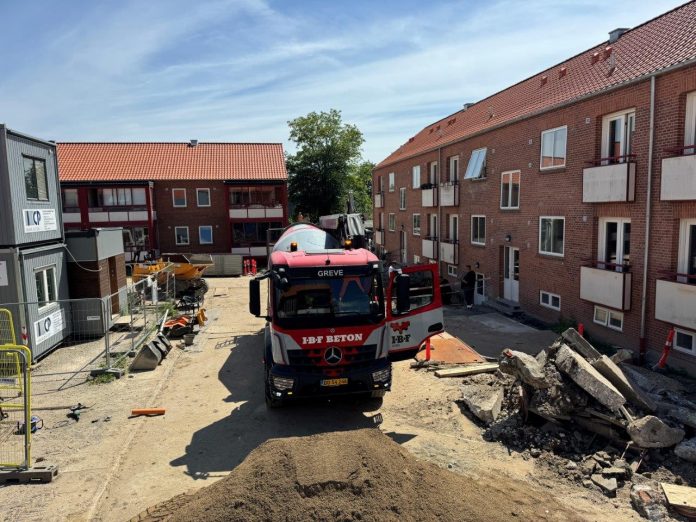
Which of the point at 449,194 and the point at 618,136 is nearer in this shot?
the point at 618,136

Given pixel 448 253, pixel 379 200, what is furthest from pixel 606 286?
pixel 379 200

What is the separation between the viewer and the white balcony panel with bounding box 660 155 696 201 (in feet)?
34.0

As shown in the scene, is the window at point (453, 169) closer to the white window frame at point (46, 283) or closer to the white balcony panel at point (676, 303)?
the white balcony panel at point (676, 303)

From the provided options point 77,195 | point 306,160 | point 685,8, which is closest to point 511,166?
point 685,8

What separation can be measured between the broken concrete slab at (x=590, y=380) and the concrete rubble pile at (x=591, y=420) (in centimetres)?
1

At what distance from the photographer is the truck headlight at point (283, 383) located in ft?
26.6

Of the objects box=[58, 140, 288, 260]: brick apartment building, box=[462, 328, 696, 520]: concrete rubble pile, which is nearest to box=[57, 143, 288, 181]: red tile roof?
box=[58, 140, 288, 260]: brick apartment building

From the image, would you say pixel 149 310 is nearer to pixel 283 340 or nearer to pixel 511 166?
pixel 283 340

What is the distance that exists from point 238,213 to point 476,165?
796 inches

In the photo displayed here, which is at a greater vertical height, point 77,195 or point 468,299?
point 77,195

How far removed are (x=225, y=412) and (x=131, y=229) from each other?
2925 cm

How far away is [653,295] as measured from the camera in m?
11.8

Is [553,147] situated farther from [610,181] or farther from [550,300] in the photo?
[550,300]

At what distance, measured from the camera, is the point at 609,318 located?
13562 millimetres
